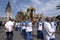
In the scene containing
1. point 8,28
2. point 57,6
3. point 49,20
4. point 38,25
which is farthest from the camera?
point 57,6

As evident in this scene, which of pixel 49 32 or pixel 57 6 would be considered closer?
pixel 49 32

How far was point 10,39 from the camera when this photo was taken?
14.0 m

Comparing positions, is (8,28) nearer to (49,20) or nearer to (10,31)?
(10,31)

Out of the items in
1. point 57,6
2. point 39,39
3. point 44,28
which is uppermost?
point 57,6

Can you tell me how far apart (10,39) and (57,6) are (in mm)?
22618

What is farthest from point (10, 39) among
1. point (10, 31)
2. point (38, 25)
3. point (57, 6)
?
point (57, 6)

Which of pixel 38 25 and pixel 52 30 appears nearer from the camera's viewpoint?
pixel 52 30

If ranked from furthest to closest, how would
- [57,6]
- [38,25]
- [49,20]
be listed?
[57,6], [38,25], [49,20]

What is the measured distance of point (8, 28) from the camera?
43.4ft

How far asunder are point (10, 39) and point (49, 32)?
5646mm

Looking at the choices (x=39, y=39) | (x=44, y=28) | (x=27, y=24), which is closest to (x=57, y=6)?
(x=39, y=39)

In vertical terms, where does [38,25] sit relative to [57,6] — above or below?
below

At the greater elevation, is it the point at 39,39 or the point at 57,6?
the point at 57,6

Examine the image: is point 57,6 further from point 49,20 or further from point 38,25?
point 49,20
